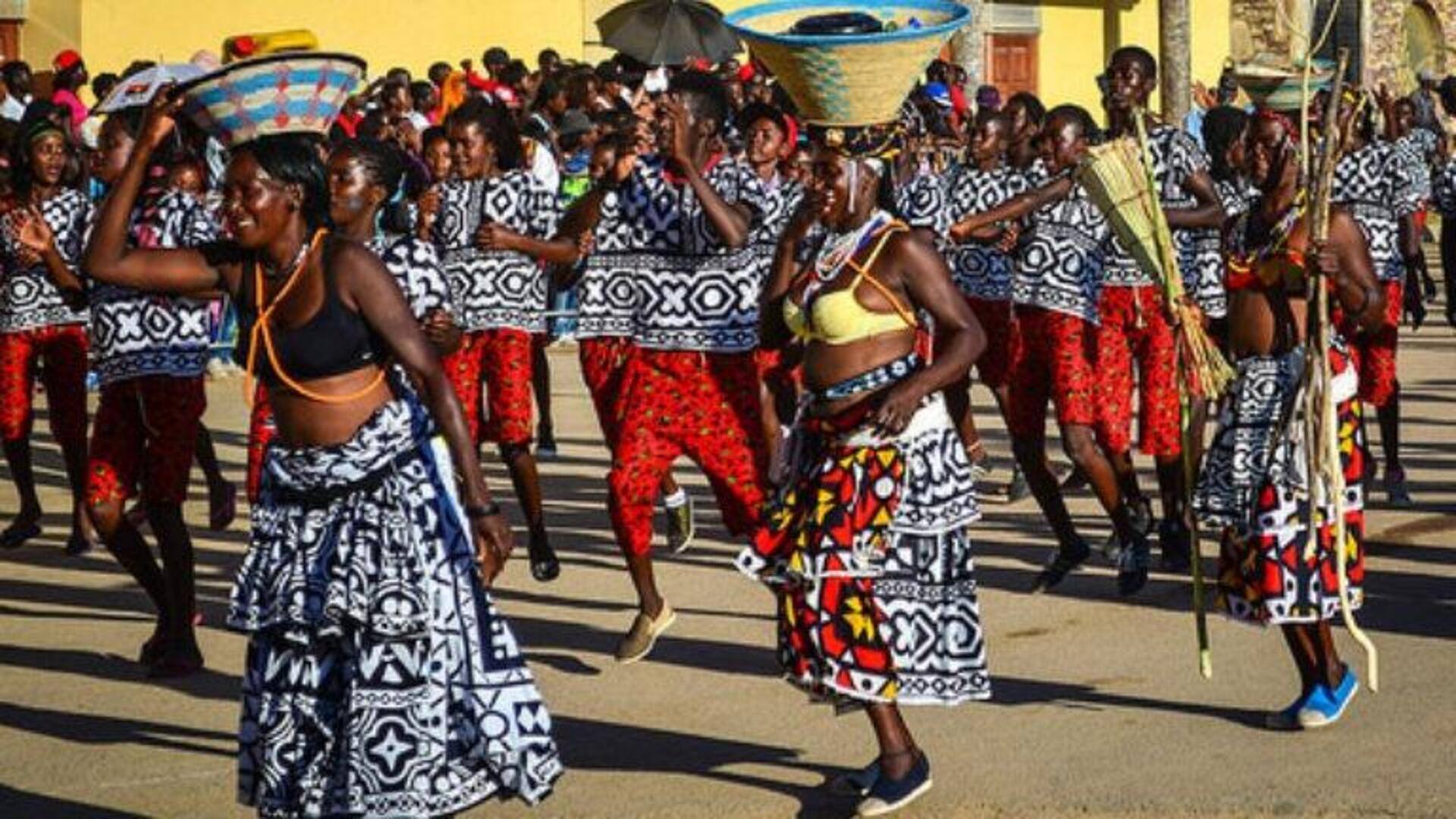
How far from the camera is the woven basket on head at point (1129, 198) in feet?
27.1

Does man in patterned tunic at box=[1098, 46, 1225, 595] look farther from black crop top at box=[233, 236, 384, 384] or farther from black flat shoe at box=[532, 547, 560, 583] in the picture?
black crop top at box=[233, 236, 384, 384]

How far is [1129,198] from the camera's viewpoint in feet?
27.2

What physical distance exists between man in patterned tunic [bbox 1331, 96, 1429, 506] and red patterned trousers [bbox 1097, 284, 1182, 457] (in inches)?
36.6

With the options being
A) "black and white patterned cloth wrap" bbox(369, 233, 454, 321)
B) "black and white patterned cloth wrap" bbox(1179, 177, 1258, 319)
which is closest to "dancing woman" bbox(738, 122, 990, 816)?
"black and white patterned cloth wrap" bbox(369, 233, 454, 321)

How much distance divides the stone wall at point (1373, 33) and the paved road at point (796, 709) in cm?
2769

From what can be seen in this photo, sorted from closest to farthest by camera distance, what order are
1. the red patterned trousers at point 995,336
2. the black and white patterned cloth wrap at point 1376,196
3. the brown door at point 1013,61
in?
the red patterned trousers at point 995,336 < the black and white patterned cloth wrap at point 1376,196 < the brown door at point 1013,61

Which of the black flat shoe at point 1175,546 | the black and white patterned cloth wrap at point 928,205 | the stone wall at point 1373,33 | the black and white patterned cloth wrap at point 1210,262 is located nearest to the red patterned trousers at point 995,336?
the black and white patterned cloth wrap at point 928,205

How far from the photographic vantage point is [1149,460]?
1455 centimetres

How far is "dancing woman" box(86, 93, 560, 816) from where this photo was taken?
6.66 metres

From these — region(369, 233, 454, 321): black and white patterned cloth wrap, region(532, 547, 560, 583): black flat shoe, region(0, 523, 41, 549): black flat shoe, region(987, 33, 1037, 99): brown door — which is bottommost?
region(987, 33, 1037, 99): brown door

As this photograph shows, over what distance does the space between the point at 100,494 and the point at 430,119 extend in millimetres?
11503

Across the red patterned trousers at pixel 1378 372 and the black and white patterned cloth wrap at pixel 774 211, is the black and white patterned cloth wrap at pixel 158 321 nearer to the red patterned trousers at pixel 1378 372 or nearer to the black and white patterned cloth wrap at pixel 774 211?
the black and white patterned cloth wrap at pixel 774 211

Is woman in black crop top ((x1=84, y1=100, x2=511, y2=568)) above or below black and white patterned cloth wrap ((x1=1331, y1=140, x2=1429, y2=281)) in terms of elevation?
above

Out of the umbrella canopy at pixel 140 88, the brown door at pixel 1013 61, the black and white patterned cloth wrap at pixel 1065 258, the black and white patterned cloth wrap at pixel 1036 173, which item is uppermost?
the umbrella canopy at pixel 140 88
